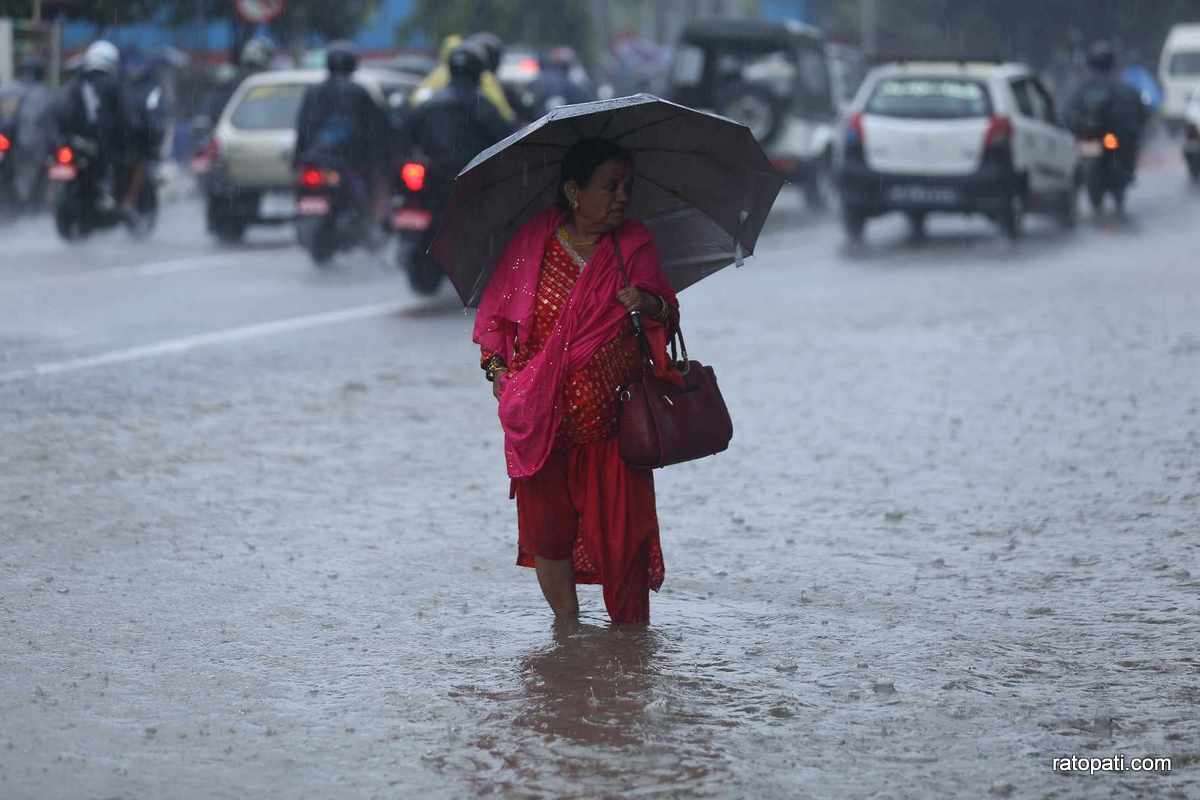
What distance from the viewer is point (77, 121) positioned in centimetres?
2108

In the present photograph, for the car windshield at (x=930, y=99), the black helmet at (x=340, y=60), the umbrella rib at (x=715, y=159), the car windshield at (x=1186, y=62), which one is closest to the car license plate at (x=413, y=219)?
the black helmet at (x=340, y=60)

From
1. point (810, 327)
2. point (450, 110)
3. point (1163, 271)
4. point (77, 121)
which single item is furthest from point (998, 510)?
point (77, 121)

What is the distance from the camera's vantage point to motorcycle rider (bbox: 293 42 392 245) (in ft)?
60.3

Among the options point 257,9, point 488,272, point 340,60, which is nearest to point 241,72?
point 257,9

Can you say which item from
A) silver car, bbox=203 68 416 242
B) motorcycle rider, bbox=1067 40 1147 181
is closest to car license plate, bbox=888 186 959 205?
motorcycle rider, bbox=1067 40 1147 181

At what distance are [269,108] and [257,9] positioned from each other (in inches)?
344

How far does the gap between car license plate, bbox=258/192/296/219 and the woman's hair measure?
15.5 m

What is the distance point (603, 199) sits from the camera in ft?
19.5

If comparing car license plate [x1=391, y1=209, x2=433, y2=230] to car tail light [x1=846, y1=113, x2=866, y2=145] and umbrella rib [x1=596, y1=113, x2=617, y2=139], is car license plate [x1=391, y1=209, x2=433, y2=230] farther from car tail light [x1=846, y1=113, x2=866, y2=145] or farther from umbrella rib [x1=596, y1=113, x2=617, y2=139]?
umbrella rib [x1=596, y1=113, x2=617, y2=139]

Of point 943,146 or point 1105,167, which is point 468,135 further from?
point 1105,167

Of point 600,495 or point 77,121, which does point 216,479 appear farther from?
point 77,121

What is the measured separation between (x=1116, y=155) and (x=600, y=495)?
64.4 ft

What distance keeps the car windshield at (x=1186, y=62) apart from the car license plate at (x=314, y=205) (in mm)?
36767

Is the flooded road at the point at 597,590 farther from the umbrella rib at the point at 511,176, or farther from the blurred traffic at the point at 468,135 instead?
the blurred traffic at the point at 468,135
